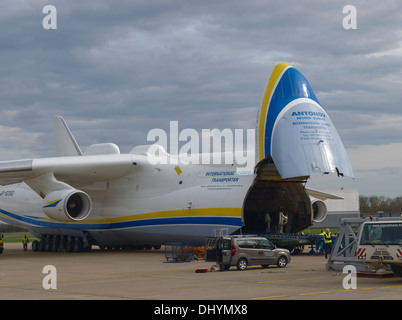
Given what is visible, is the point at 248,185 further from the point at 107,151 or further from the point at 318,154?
the point at 107,151

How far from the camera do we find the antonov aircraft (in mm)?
23750

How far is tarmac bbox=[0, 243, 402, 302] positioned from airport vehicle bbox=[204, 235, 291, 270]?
33 cm

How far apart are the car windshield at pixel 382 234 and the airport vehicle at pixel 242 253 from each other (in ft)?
17.5

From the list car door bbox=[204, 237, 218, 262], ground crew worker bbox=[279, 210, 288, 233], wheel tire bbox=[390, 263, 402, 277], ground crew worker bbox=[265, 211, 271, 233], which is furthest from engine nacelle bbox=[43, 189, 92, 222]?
wheel tire bbox=[390, 263, 402, 277]

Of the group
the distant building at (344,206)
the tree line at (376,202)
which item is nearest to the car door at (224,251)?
the distant building at (344,206)

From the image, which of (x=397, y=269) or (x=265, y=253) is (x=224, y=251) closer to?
(x=265, y=253)

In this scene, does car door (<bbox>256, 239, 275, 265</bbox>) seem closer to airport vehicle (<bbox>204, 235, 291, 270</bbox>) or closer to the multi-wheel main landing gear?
airport vehicle (<bbox>204, 235, 291, 270</bbox>)

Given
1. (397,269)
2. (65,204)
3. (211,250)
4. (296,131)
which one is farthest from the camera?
(65,204)

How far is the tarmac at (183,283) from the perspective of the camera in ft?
46.4

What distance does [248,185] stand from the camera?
27.7 metres

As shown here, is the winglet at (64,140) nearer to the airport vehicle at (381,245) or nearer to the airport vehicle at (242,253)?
the airport vehicle at (242,253)

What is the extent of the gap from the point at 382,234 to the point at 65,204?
16405 mm

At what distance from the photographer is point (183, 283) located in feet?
56.9

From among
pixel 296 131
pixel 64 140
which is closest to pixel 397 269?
pixel 296 131
